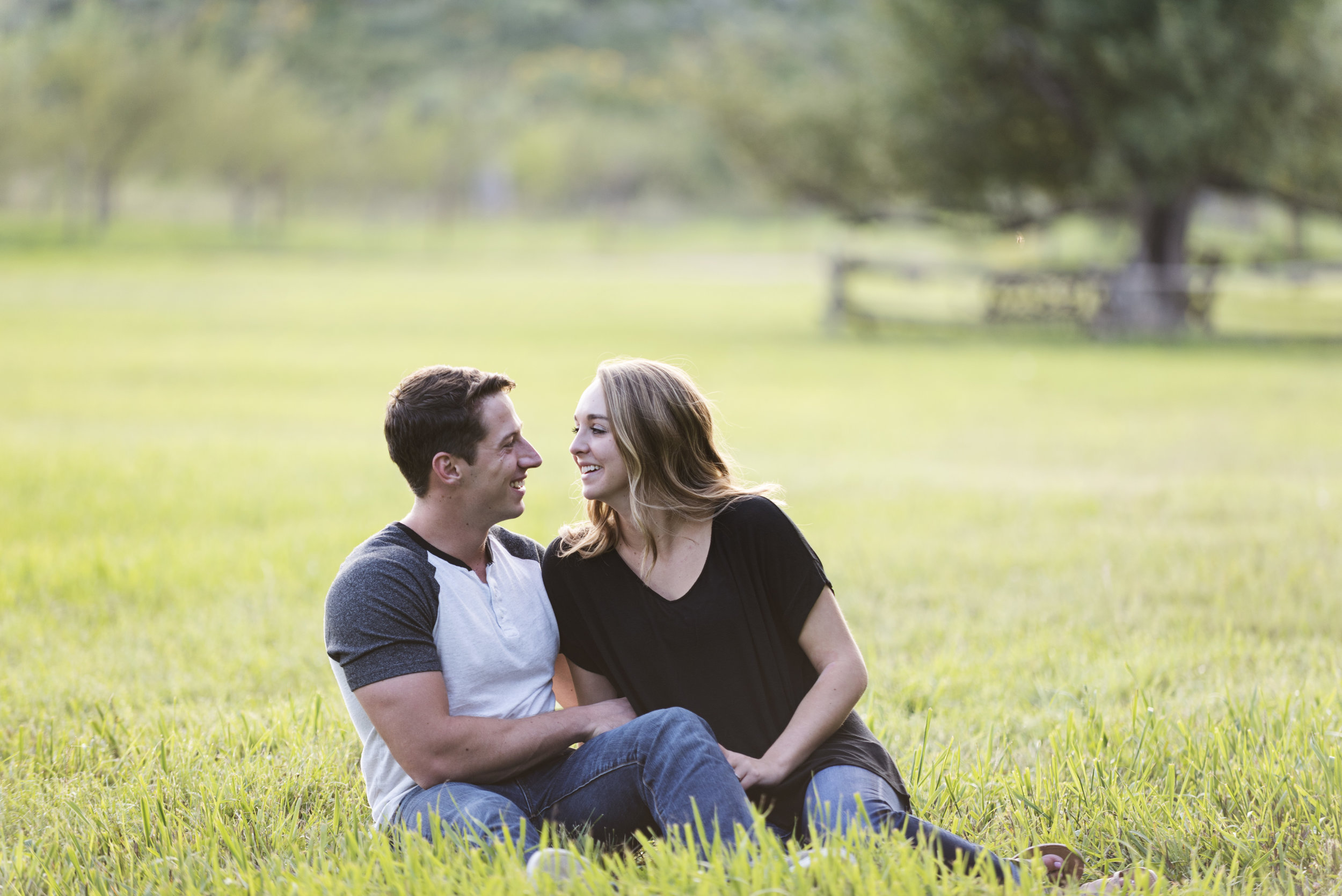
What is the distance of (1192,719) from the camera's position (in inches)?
181

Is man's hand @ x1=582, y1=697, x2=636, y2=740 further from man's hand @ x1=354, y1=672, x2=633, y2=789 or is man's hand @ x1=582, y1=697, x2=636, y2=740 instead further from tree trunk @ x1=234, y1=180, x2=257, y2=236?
tree trunk @ x1=234, y1=180, x2=257, y2=236

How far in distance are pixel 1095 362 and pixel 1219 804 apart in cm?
1777

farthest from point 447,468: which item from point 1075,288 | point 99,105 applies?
point 99,105

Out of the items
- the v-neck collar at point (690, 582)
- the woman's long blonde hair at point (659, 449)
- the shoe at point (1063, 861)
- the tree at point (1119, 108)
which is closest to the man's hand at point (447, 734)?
the v-neck collar at point (690, 582)

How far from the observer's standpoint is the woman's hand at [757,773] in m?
3.31

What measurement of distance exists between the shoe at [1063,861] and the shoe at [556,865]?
1.04 meters

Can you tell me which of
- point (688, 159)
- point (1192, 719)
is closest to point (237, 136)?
point (688, 159)

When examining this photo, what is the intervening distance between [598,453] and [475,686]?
0.70 metres

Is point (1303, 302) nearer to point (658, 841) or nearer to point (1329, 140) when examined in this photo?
point (1329, 140)

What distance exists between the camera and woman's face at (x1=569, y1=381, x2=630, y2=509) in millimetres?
3490

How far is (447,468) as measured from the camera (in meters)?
3.43

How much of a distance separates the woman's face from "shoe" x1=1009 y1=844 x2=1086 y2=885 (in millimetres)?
1372

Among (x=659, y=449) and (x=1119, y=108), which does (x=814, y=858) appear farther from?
(x=1119, y=108)

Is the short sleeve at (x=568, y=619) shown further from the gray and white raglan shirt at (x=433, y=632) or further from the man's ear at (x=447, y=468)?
the man's ear at (x=447, y=468)
